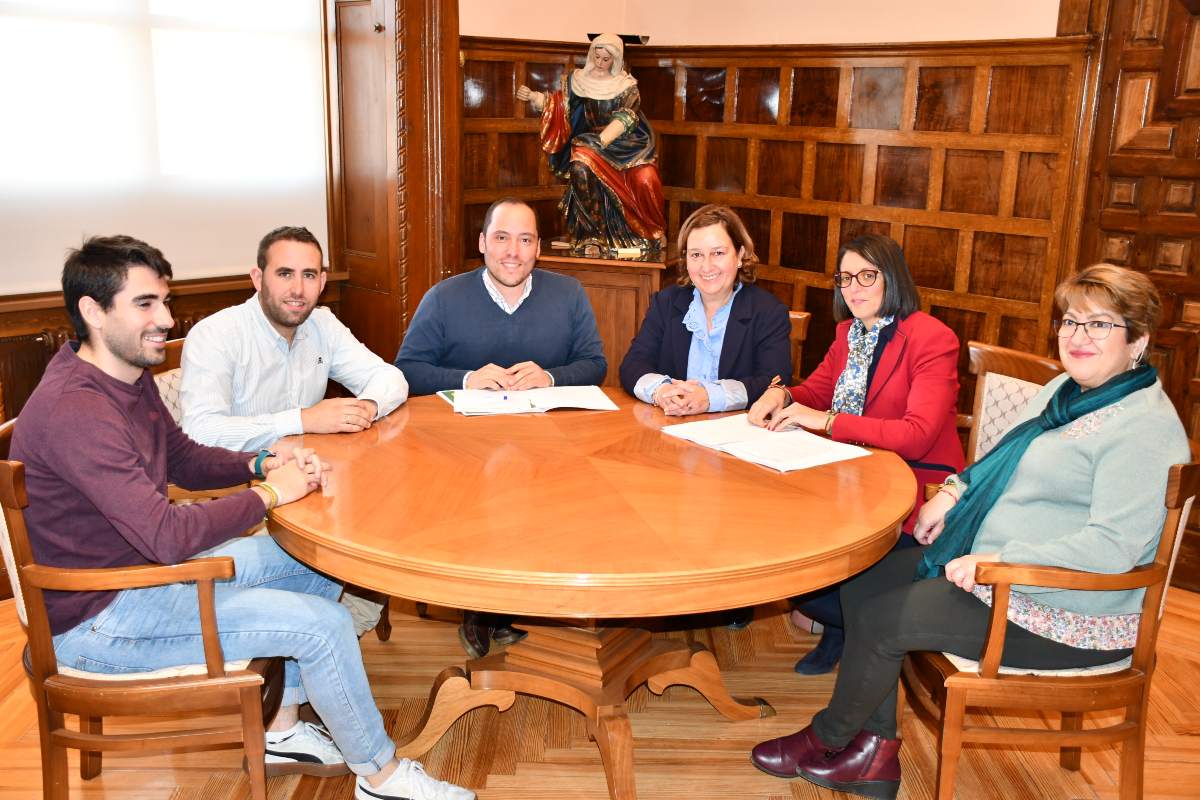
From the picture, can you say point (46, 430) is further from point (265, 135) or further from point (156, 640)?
point (265, 135)

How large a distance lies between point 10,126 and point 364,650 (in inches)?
81.7

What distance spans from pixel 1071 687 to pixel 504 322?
1807 mm

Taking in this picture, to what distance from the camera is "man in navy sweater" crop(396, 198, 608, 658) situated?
2951 millimetres

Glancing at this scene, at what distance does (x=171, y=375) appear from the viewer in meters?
2.60

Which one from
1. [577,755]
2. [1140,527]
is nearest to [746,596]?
[1140,527]

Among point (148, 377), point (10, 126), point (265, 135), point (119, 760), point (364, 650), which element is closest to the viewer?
point (148, 377)

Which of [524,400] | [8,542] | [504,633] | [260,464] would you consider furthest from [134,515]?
[504,633]

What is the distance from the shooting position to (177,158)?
384 cm

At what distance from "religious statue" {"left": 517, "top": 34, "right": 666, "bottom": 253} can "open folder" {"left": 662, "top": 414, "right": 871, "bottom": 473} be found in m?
1.87

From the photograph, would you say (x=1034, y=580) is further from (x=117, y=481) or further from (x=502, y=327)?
(x=502, y=327)

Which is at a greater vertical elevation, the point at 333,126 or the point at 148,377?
the point at 333,126

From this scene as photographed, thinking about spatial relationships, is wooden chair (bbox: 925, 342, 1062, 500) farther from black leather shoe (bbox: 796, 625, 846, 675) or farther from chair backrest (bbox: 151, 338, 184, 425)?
chair backrest (bbox: 151, 338, 184, 425)

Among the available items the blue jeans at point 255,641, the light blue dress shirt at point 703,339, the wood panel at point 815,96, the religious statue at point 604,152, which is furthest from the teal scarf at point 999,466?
the wood panel at point 815,96

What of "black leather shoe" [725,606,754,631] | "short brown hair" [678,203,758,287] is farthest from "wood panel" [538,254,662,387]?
"black leather shoe" [725,606,754,631]
